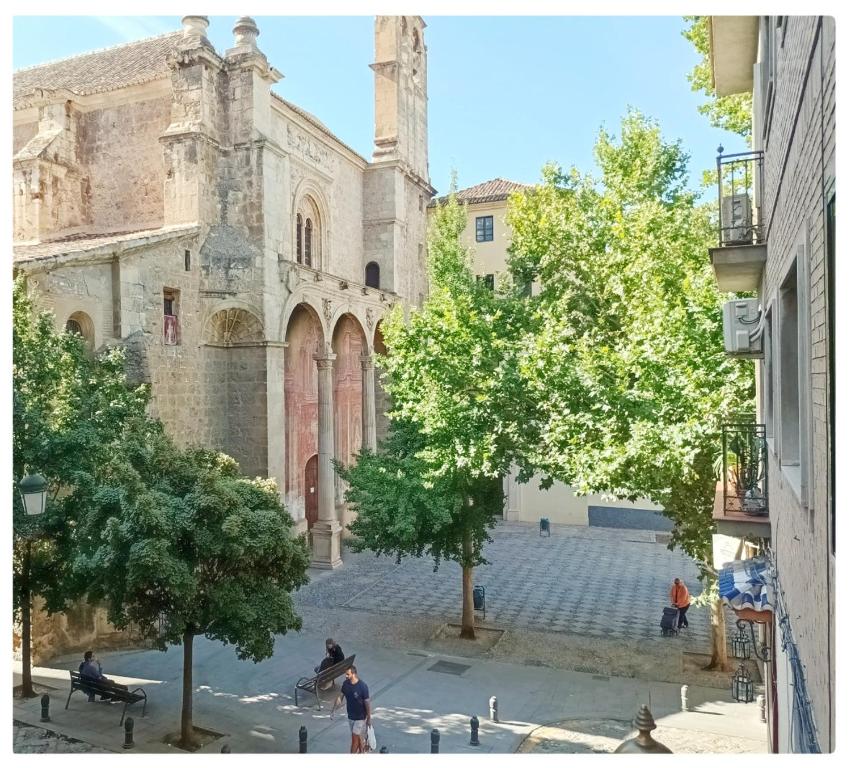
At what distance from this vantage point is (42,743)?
367 inches

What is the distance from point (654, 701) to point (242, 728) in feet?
20.6

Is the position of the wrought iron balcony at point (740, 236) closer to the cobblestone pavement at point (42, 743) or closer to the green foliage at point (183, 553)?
the green foliage at point (183, 553)

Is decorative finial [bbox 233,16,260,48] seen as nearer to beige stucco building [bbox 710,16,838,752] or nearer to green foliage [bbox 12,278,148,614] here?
green foliage [bbox 12,278,148,614]

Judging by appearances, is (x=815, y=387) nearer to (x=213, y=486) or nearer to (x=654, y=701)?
(x=213, y=486)

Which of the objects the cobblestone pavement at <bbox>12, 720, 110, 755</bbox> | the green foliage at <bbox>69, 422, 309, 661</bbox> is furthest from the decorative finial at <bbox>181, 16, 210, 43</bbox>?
the cobblestone pavement at <bbox>12, 720, 110, 755</bbox>

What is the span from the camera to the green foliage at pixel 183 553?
8.45 m

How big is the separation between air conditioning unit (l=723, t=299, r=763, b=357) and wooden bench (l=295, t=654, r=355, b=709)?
7.30m

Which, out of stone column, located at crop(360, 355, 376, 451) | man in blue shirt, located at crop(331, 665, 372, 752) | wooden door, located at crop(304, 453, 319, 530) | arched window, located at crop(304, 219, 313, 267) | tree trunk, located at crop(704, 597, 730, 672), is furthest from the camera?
stone column, located at crop(360, 355, 376, 451)

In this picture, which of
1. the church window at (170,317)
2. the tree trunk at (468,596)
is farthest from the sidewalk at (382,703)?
the church window at (170,317)

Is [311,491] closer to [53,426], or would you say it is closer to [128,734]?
[53,426]

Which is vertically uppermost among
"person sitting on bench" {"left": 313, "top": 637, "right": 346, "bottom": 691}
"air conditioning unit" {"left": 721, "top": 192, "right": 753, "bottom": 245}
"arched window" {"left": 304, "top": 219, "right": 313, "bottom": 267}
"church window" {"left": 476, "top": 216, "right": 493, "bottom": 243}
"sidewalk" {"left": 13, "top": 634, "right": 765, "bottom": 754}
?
"church window" {"left": 476, "top": 216, "right": 493, "bottom": 243}

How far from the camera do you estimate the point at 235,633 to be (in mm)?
9125

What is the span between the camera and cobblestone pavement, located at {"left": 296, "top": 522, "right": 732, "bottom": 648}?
15602 millimetres
